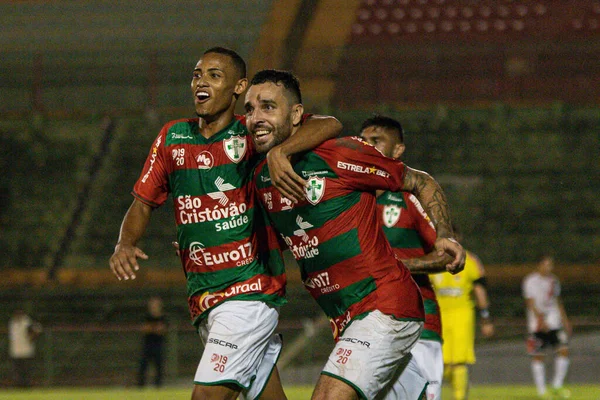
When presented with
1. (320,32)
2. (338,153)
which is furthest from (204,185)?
(320,32)

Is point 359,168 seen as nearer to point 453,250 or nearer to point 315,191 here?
point 315,191

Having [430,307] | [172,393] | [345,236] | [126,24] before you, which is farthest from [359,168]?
[126,24]

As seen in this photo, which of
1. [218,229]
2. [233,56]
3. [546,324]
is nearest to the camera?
[218,229]

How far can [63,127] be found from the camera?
22.4m

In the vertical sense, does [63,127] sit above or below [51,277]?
above

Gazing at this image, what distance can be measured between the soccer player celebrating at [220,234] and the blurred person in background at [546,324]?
10145 millimetres

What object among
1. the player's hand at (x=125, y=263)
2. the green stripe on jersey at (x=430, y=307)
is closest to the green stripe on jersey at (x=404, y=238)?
the green stripe on jersey at (x=430, y=307)

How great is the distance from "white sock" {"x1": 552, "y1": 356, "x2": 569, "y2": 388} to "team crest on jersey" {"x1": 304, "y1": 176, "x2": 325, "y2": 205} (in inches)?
433

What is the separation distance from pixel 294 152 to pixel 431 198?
794 mm

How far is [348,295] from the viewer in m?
5.02

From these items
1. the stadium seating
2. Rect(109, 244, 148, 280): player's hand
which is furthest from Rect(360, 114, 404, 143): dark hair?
the stadium seating

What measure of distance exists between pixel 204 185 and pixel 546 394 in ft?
35.2

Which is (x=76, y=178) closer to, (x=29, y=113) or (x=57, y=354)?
(x=29, y=113)

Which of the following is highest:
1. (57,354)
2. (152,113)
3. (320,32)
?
(320,32)
